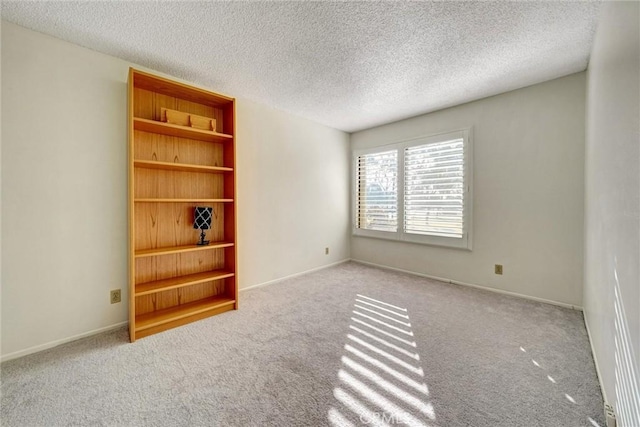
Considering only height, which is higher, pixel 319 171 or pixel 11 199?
pixel 319 171

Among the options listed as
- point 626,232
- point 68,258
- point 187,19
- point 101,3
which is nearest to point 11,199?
point 68,258

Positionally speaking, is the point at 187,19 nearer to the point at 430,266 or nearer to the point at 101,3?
the point at 101,3

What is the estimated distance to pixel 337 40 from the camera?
206cm

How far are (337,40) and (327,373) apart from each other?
2.48 metres

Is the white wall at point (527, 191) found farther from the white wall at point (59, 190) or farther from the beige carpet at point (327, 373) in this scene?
the white wall at point (59, 190)

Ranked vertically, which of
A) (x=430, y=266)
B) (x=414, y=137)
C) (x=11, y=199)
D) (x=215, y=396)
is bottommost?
(x=215, y=396)

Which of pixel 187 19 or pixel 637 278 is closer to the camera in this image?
pixel 637 278

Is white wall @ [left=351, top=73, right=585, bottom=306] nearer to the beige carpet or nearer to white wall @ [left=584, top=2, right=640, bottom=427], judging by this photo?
the beige carpet

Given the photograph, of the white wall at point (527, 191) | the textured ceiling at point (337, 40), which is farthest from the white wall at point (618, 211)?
the white wall at point (527, 191)

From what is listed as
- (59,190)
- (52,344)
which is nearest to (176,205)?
(59,190)

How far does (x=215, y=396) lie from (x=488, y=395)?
1603 millimetres

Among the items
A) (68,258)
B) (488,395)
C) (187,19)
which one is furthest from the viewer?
(68,258)

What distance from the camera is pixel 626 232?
1122 mm

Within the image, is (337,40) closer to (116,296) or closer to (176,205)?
(176,205)
